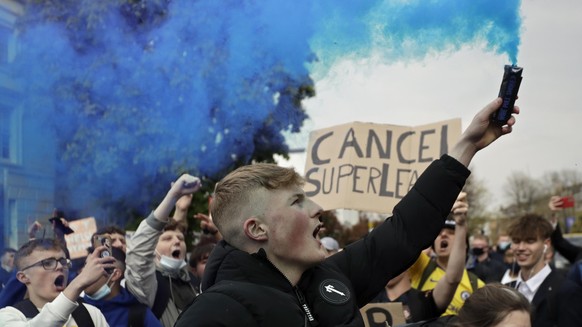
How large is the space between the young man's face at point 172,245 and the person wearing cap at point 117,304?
0.74m

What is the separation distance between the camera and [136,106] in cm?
498

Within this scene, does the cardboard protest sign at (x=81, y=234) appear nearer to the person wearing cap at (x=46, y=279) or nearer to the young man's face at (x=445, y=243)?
the person wearing cap at (x=46, y=279)

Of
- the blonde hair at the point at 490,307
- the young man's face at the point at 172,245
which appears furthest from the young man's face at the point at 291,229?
the young man's face at the point at 172,245

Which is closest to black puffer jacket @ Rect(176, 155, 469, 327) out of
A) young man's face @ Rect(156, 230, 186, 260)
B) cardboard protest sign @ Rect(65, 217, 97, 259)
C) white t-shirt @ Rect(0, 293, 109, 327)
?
white t-shirt @ Rect(0, 293, 109, 327)

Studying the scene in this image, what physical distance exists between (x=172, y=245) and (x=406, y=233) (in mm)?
3370

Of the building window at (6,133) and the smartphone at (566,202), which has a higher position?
the building window at (6,133)

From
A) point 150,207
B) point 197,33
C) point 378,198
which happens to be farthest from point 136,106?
point 378,198

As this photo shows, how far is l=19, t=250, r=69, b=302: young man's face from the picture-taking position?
173 inches

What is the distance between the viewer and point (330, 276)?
8.46 ft

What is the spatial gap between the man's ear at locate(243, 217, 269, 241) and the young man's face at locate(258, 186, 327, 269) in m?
0.02

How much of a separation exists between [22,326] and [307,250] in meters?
2.15

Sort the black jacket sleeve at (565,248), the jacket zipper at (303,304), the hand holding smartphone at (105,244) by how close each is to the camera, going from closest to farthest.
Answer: the jacket zipper at (303,304) < the hand holding smartphone at (105,244) < the black jacket sleeve at (565,248)

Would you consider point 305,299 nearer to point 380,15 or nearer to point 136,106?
point 380,15

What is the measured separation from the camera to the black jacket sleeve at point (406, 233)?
109 inches
